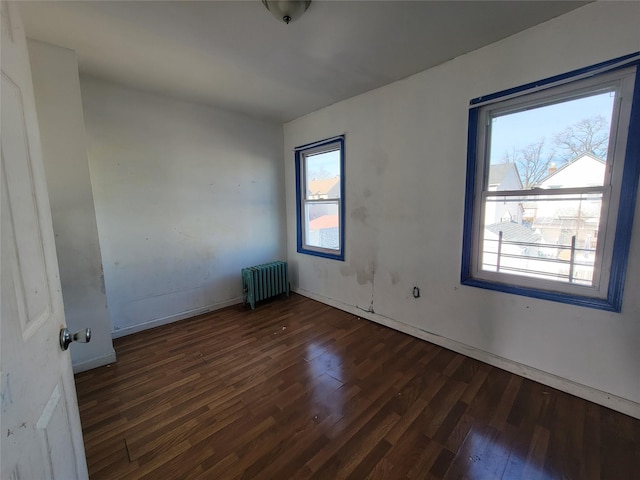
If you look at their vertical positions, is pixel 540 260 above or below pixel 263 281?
above

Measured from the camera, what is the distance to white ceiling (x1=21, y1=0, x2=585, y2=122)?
1622 millimetres

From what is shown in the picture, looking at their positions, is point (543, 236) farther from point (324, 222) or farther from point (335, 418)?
point (324, 222)

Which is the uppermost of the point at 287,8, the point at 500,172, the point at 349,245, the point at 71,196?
the point at 287,8

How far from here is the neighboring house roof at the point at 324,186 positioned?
3.42 metres

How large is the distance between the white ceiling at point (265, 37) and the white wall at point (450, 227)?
19 centimetres

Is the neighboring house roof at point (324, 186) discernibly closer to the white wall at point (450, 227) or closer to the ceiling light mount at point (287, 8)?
the white wall at point (450, 227)

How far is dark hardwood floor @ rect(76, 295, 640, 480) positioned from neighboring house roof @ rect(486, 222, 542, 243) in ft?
3.57

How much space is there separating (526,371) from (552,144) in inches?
67.7

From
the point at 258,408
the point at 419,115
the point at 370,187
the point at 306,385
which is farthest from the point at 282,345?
the point at 419,115

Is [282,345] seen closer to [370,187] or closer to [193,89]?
[370,187]

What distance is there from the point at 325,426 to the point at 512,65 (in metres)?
2.84

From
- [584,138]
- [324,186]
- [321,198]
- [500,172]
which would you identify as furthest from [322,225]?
[584,138]

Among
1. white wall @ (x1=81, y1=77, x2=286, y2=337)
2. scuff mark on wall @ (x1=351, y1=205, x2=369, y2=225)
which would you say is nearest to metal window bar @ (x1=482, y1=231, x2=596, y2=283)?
scuff mark on wall @ (x1=351, y1=205, x2=369, y2=225)

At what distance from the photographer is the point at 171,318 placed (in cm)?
307
